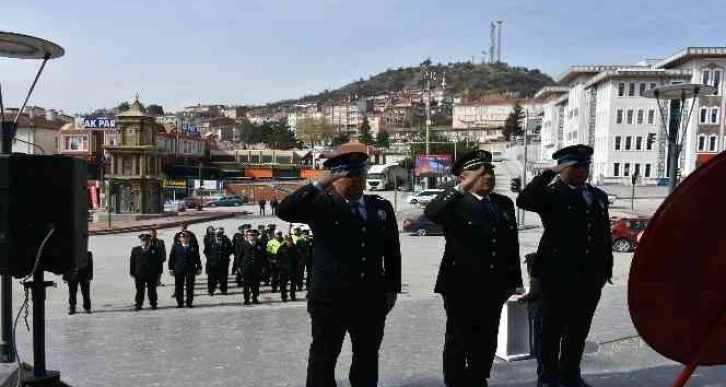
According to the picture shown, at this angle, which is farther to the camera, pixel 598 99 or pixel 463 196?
pixel 598 99

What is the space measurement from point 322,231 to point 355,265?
0.31 metres

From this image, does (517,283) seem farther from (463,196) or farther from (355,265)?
(355,265)

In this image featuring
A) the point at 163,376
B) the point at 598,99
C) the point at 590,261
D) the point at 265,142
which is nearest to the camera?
the point at 590,261

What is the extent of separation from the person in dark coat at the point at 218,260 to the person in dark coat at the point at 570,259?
33.6ft

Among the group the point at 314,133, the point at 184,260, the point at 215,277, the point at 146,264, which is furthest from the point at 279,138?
the point at 146,264

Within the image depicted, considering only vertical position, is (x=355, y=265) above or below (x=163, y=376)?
above

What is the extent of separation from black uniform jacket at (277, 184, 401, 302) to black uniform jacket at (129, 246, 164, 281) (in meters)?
8.56

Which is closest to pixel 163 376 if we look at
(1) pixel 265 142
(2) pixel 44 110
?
(2) pixel 44 110

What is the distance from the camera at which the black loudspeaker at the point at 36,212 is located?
3.66m

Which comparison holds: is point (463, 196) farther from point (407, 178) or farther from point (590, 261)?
point (407, 178)

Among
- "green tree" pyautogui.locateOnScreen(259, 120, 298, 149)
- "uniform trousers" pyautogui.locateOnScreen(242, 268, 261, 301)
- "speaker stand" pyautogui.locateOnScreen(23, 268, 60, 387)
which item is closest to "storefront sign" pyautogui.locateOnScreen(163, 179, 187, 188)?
"uniform trousers" pyautogui.locateOnScreen(242, 268, 261, 301)

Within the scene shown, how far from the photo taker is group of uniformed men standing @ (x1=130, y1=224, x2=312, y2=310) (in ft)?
39.5

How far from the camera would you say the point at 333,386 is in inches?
163

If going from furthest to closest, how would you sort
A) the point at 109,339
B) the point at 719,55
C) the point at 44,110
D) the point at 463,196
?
the point at 44,110 < the point at 719,55 < the point at 109,339 < the point at 463,196
